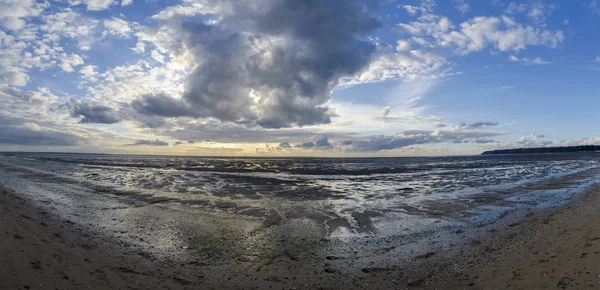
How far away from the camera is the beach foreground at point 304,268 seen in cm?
732

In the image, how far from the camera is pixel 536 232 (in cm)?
1210

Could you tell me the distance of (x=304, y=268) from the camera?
30.3 ft

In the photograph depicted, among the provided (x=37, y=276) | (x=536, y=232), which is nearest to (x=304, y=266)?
(x=37, y=276)

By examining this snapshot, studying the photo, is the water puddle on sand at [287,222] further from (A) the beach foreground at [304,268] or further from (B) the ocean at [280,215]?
(A) the beach foreground at [304,268]

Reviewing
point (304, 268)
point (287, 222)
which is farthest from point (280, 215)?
point (304, 268)

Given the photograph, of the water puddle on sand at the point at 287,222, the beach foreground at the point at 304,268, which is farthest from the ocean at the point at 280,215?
the beach foreground at the point at 304,268

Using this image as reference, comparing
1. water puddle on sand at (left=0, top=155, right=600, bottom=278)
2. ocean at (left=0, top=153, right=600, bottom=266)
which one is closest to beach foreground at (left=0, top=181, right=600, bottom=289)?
water puddle on sand at (left=0, top=155, right=600, bottom=278)

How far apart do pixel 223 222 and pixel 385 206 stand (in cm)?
1007

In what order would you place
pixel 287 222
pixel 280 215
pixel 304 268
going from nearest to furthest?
pixel 304 268
pixel 287 222
pixel 280 215

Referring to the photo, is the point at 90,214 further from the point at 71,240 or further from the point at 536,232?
the point at 536,232

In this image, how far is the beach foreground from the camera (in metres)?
7.32

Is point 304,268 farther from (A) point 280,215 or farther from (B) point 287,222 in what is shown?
(A) point 280,215

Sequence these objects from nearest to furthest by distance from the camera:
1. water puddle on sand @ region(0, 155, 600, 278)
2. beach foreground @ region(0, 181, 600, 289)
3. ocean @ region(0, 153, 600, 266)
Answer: beach foreground @ region(0, 181, 600, 289) < water puddle on sand @ region(0, 155, 600, 278) < ocean @ region(0, 153, 600, 266)

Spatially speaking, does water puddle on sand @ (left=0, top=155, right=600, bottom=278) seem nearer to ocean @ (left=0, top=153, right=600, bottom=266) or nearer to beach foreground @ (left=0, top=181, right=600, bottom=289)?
ocean @ (left=0, top=153, right=600, bottom=266)
